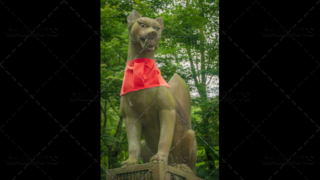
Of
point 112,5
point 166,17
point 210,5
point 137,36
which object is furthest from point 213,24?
point 137,36

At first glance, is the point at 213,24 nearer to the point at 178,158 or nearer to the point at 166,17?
the point at 166,17

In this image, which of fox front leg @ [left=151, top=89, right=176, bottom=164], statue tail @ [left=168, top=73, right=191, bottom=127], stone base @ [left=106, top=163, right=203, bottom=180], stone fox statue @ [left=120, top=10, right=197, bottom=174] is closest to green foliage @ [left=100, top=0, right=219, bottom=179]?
statue tail @ [left=168, top=73, right=191, bottom=127]

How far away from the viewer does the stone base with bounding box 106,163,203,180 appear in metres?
6.03

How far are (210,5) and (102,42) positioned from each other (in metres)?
3.45

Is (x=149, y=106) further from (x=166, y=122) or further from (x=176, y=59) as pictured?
(x=176, y=59)

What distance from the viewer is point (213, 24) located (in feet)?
40.3

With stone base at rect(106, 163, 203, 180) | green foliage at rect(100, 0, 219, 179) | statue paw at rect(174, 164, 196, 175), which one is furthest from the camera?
green foliage at rect(100, 0, 219, 179)

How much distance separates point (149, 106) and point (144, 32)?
117cm

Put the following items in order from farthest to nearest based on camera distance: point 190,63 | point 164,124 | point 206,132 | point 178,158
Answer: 1. point 190,63
2. point 206,132
3. point 178,158
4. point 164,124

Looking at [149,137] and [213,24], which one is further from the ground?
[213,24]

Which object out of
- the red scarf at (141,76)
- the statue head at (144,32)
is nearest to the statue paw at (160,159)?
the red scarf at (141,76)

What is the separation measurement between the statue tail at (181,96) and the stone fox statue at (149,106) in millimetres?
220

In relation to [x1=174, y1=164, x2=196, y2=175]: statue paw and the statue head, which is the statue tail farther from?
the statue head

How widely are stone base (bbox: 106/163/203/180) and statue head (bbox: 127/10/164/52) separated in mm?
1839
